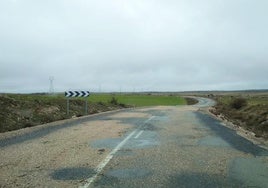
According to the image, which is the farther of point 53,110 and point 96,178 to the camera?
point 53,110

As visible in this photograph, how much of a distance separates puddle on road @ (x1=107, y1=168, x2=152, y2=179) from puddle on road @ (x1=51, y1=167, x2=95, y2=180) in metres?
0.45

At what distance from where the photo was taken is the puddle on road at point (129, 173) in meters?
8.74

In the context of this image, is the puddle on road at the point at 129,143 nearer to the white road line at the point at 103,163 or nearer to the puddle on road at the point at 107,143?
the puddle on road at the point at 107,143

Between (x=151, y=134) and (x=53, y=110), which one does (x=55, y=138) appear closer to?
(x=151, y=134)

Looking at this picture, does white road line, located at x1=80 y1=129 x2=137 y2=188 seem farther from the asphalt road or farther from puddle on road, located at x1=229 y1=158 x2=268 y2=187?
puddle on road, located at x1=229 y1=158 x2=268 y2=187

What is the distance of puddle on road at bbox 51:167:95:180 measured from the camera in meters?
8.55

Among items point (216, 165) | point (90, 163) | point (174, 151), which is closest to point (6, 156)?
point (90, 163)

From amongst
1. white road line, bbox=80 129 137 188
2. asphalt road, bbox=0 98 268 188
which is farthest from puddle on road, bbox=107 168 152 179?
white road line, bbox=80 129 137 188

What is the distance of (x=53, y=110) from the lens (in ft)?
98.6

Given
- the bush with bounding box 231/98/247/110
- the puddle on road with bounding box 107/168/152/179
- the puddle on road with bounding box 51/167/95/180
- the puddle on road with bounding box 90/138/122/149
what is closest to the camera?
the puddle on road with bounding box 51/167/95/180

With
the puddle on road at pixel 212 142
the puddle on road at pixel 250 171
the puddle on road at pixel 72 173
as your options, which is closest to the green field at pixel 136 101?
the puddle on road at pixel 212 142

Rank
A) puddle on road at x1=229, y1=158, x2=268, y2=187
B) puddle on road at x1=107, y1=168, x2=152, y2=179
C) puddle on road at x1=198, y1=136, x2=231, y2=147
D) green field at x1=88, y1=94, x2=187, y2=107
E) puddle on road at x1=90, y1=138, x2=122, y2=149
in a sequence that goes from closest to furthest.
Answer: puddle on road at x1=229, y1=158, x2=268, y2=187, puddle on road at x1=107, y1=168, x2=152, y2=179, puddle on road at x1=90, y1=138, x2=122, y2=149, puddle on road at x1=198, y1=136, x2=231, y2=147, green field at x1=88, y1=94, x2=187, y2=107

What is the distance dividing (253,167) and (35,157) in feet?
17.8

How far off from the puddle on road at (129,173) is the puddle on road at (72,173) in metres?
0.45
